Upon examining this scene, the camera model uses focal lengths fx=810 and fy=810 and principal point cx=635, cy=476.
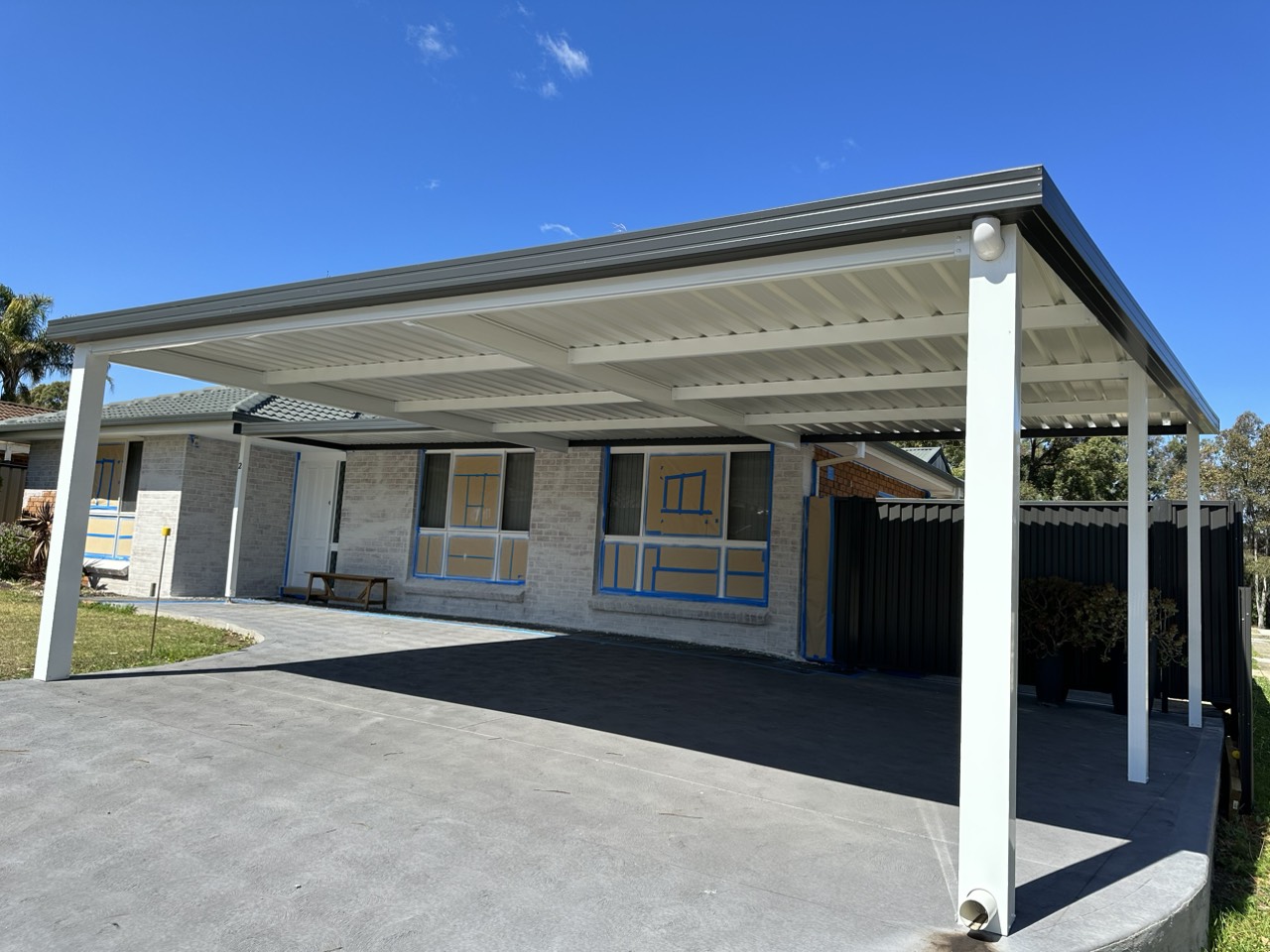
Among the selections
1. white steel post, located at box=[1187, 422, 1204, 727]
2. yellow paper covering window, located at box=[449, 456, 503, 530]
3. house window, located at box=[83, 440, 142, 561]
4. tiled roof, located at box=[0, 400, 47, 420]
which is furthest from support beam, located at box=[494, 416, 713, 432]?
tiled roof, located at box=[0, 400, 47, 420]

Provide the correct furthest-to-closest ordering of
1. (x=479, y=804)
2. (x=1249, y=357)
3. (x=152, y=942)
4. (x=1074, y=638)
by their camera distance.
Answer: (x=1249, y=357) < (x=1074, y=638) < (x=479, y=804) < (x=152, y=942)

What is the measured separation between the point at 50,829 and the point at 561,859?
2.33 meters

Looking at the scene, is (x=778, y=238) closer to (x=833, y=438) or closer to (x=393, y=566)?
(x=833, y=438)

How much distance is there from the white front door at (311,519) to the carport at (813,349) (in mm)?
6376

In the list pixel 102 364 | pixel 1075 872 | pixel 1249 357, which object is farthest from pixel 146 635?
pixel 1249 357

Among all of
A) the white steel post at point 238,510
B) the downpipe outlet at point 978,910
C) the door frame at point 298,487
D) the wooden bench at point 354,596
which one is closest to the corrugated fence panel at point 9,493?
the door frame at point 298,487

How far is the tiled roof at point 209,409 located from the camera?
13.6 meters

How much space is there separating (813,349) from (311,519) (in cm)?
1220

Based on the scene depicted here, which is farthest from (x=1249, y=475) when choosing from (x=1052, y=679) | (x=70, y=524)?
(x=70, y=524)

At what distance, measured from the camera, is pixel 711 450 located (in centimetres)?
1160

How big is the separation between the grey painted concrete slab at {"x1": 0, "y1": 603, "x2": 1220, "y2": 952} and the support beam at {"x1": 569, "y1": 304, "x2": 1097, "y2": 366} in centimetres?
280

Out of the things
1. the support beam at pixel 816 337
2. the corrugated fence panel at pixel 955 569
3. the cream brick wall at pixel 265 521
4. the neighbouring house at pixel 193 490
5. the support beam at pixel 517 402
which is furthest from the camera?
the cream brick wall at pixel 265 521

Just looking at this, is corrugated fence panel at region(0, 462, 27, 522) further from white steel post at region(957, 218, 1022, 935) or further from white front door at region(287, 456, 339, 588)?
white steel post at region(957, 218, 1022, 935)

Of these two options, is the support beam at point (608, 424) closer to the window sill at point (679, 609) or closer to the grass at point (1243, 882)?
the window sill at point (679, 609)
